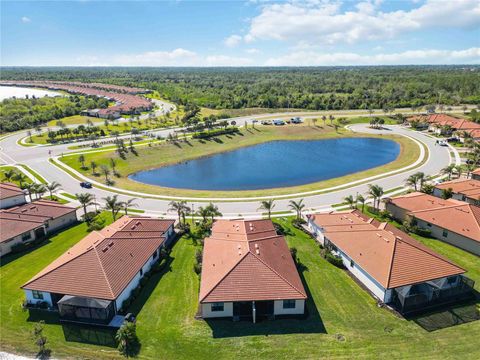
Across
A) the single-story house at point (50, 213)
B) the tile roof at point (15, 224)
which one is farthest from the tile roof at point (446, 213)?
the tile roof at point (15, 224)

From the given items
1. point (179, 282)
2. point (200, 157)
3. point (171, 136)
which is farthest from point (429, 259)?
point (171, 136)

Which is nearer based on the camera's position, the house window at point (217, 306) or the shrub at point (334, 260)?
the house window at point (217, 306)

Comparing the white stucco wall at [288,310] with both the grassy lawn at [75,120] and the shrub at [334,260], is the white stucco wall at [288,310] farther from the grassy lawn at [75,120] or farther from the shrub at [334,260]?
the grassy lawn at [75,120]

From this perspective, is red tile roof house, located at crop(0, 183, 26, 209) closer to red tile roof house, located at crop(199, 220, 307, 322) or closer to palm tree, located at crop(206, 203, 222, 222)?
palm tree, located at crop(206, 203, 222, 222)

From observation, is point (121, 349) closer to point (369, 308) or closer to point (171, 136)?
point (369, 308)

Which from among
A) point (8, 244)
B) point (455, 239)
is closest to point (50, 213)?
point (8, 244)

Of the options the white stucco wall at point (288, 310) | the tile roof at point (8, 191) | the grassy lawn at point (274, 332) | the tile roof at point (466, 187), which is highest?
the tile roof at point (466, 187)

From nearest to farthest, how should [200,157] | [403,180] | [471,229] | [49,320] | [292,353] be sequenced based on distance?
[292,353] < [49,320] < [471,229] < [403,180] < [200,157]
